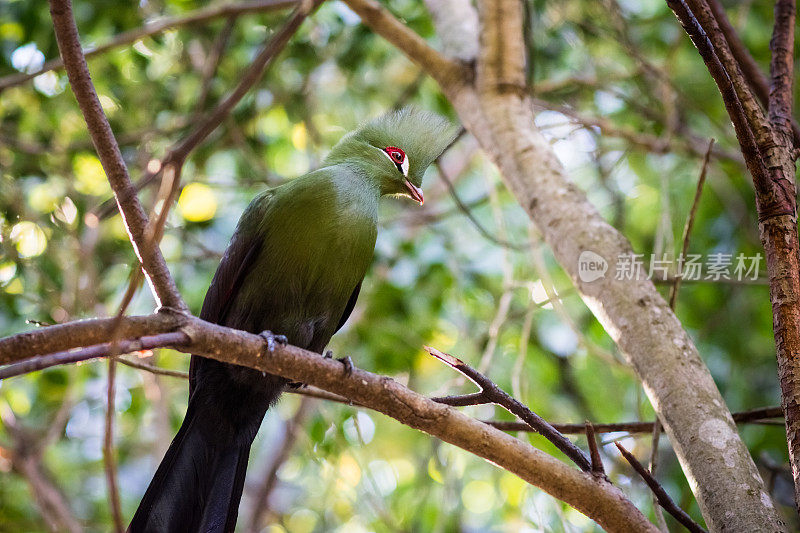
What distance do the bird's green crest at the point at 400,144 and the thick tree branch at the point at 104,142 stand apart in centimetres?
168

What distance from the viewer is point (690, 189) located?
5.12 m

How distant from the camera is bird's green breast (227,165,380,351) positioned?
9.99 feet

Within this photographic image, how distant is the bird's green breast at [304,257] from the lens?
3.04m

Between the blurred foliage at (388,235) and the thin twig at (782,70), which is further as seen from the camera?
the blurred foliage at (388,235)

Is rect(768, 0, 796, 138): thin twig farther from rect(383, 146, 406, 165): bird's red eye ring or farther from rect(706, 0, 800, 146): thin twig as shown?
rect(383, 146, 406, 165): bird's red eye ring

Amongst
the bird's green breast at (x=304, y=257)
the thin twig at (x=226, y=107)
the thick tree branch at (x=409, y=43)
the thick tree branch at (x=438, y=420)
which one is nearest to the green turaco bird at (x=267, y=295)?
the bird's green breast at (x=304, y=257)

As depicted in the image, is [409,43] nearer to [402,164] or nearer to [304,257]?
[402,164]

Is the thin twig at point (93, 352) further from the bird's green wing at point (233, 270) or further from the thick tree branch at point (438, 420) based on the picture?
the bird's green wing at point (233, 270)

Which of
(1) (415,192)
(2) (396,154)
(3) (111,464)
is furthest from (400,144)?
(3) (111,464)

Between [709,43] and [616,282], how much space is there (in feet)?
2.75

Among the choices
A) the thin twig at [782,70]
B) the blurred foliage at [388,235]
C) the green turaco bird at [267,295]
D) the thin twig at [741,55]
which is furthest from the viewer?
the blurred foliage at [388,235]

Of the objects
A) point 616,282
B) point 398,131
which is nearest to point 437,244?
point 398,131

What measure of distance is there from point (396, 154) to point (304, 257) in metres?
0.83

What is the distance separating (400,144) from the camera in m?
3.65
